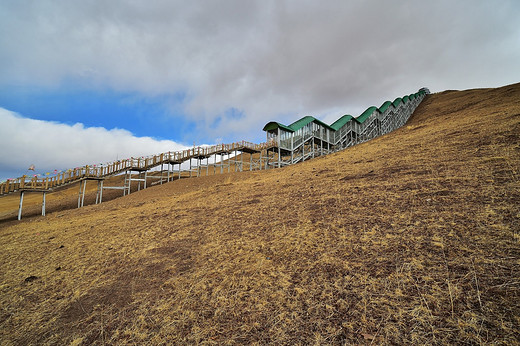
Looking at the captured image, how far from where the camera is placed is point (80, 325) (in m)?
4.32

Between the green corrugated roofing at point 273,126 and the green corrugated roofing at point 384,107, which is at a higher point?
the green corrugated roofing at point 384,107

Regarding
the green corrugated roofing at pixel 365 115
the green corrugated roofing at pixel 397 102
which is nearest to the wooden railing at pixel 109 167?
the green corrugated roofing at pixel 365 115

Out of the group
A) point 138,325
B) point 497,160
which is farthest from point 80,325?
point 497,160

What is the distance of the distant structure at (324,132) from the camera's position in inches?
1409

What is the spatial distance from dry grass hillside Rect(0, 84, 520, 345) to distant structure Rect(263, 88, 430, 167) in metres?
25.3

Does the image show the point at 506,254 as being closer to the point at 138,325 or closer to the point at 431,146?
the point at 138,325

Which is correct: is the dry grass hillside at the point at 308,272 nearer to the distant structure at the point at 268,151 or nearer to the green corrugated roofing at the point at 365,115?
the distant structure at the point at 268,151

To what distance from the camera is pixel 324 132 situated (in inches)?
1620

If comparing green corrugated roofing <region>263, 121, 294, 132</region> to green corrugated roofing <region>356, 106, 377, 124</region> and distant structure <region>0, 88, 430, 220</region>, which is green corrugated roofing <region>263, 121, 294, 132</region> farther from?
green corrugated roofing <region>356, 106, 377, 124</region>

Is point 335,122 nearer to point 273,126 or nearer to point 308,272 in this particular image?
point 273,126

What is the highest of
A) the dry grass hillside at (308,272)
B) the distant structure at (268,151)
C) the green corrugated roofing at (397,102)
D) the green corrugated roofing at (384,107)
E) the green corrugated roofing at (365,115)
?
the green corrugated roofing at (397,102)

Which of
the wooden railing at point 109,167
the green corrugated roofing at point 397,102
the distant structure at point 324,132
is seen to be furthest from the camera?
the green corrugated roofing at point 397,102

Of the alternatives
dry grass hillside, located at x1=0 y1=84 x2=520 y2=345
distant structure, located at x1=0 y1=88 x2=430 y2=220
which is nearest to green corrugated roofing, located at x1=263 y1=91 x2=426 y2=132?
distant structure, located at x1=0 y1=88 x2=430 y2=220

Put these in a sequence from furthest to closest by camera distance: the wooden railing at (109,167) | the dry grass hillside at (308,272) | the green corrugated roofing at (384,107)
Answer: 1. the green corrugated roofing at (384,107)
2. the wooden railing at (109,167)
3. the dry grass hillside at (308,272)
